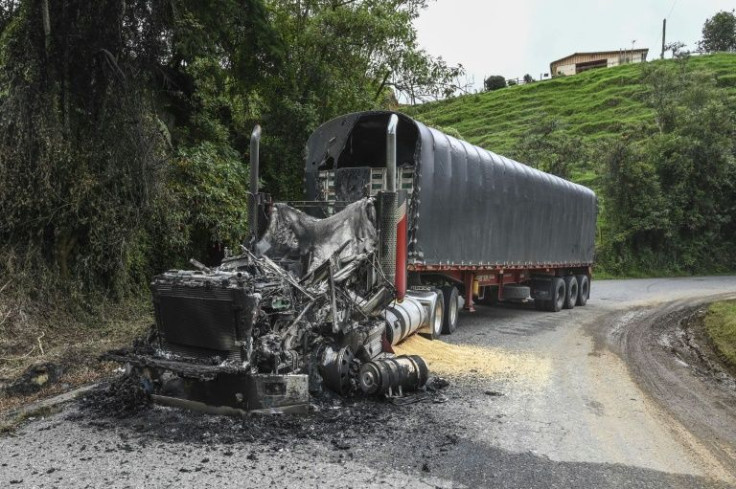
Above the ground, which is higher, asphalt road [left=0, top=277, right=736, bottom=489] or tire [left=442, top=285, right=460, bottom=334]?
tire [left=442, top=285, right=460, bottom=334]

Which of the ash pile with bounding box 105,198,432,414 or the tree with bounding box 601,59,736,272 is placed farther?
the tree with bounding box 601,59,736,272

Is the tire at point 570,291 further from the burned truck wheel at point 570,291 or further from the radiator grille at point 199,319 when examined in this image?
the radiator grille at point 199,319

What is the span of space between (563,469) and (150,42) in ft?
29.5

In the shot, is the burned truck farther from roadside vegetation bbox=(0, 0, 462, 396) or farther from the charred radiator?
roadside vegetation bbox=(0, 0, 462, 396)

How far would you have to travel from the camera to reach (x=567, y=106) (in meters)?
59.4

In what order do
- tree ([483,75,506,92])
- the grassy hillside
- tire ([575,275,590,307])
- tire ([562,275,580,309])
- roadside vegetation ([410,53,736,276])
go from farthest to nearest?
tree ([483,75,506,92])
the grassy hillside
roadside vegetation ([410,53,736,276])
tire ([575,275,590,307])
tire ([562,275,580,309])

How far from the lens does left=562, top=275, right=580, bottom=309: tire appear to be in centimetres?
1680

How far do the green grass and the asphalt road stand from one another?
2465 mm

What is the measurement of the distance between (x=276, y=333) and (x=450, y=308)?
6.28 m

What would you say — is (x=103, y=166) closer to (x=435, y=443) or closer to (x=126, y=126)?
(x=126, y=126)

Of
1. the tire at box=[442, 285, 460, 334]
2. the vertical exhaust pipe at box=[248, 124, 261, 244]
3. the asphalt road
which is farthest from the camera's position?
the tire at box=[442, 285, 460, 334]

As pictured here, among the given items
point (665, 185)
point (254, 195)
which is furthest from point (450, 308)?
point (665, 185)

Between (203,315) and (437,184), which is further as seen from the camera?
(437,184)

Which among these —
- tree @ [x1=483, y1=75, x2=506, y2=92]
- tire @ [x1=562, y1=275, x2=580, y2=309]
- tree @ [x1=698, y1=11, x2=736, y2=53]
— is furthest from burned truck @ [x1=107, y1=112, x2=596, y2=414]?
tree @ [x1=698, y1=11, x2=736, y2=53]
